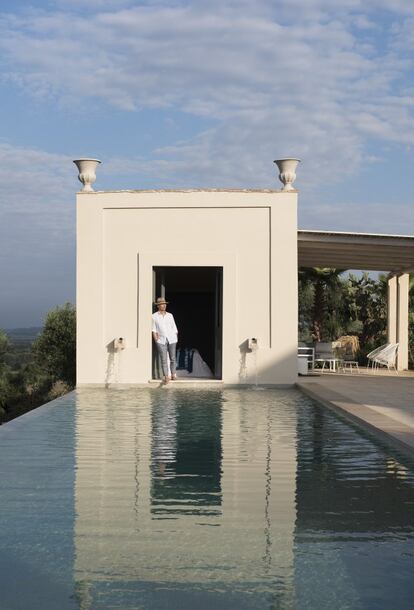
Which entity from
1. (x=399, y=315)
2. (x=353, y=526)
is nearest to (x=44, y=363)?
(x=399, y=315)

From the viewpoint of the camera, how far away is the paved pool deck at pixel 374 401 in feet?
28.6

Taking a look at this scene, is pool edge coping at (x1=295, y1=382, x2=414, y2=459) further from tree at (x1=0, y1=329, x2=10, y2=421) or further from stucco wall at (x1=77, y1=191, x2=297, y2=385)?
tree at (x1=0, y1=329, x2=10, y2=421)

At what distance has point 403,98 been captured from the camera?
66.6ft

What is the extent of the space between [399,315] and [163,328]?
8322 mm

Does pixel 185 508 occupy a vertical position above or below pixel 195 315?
below

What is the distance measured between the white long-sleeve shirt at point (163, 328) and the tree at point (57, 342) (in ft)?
43.9

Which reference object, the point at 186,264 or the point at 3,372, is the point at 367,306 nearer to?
the point at 186,264

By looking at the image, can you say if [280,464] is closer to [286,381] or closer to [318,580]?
[318,580]

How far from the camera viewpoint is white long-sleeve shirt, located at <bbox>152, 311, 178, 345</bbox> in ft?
52.0

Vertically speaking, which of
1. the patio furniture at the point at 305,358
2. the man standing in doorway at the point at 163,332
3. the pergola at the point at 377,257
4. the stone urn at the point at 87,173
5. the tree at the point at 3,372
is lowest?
the tree at the point at 3,372

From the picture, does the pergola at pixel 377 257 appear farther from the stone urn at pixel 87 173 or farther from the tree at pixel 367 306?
the tree at pixel 367 306

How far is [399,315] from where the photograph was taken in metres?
22.1

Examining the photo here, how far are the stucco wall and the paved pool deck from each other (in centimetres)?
128

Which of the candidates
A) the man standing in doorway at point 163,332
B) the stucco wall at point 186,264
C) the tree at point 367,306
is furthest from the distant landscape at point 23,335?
the man standing in doorway at point 163,332
